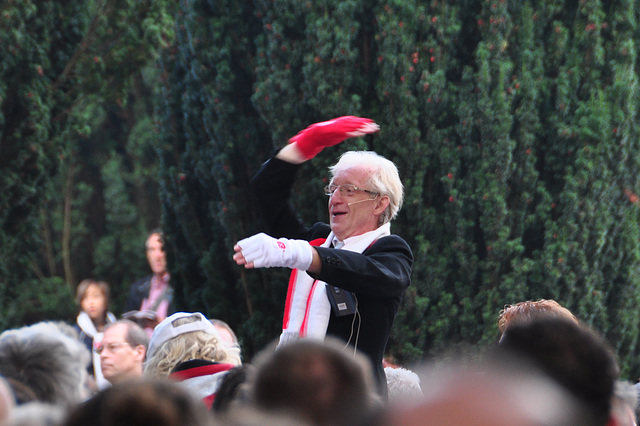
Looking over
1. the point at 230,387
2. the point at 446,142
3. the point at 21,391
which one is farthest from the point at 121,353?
the point at 446,142

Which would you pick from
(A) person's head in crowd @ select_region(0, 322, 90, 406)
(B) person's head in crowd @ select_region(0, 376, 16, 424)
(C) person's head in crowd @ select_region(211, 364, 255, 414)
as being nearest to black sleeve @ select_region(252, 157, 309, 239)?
(C) person's head in crowd @ select_region(211, 364, 255, 414)

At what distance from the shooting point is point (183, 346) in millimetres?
3297

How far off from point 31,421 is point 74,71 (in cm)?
802

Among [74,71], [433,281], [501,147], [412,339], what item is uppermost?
[74,71]

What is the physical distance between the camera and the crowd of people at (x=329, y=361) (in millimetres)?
907

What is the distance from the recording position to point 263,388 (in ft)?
4.31

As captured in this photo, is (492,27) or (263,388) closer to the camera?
(263,388)

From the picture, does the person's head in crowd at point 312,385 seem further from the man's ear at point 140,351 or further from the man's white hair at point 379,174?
the man's ear at point 140,351

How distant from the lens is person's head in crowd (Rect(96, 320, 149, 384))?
421 centimetres

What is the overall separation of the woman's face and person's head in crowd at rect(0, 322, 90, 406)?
4.39m

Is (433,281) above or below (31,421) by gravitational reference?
below

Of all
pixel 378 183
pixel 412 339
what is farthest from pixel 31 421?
pixel 412 339

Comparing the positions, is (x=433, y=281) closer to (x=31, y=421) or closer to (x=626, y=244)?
(x=626, y=244)

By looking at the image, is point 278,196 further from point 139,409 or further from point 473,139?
point 473,139
